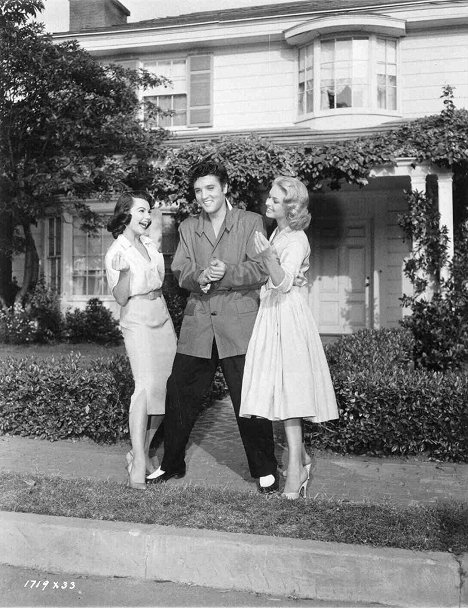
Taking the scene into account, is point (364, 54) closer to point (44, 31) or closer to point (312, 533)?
point (44, 31)

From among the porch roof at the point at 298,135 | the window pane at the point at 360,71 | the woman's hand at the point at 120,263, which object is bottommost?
the woman's hand at the point at 120,263

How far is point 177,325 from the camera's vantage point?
9.97m

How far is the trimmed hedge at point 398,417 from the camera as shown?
551cm

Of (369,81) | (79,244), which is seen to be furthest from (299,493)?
(79,244)

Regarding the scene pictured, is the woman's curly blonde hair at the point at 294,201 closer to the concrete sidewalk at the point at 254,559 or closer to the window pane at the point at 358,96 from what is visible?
the concrete sidewalk at the point at 254,559

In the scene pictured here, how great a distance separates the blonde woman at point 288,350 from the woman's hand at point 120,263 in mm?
939

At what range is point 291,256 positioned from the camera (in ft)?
14.3

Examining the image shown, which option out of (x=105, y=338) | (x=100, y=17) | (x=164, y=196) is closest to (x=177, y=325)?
(x=164, y=196)

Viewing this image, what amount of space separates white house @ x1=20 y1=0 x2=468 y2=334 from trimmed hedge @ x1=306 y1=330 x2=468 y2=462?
24.4ft

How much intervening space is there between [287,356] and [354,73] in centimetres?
1037

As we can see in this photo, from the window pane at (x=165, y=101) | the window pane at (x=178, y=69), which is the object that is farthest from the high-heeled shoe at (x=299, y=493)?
the window pane at (x=178, y=69)

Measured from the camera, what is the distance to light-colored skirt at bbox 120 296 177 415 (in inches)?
185

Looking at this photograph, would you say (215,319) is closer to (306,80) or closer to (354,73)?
(354,73)

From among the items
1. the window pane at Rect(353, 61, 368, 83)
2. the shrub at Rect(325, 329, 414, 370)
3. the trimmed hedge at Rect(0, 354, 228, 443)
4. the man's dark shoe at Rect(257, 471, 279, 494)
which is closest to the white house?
the window pane at Rect(353, 61, 368, 83)
